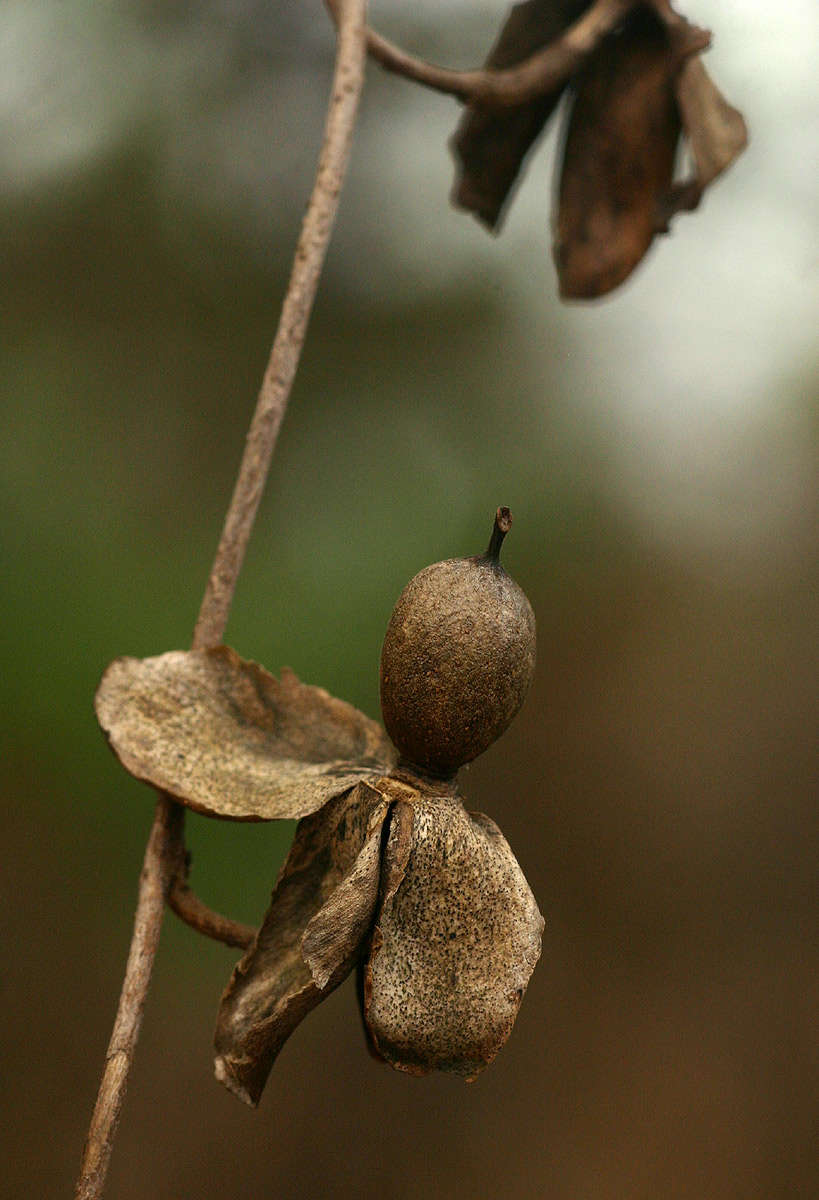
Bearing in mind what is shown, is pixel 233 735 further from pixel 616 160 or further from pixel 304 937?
pixel 616 160

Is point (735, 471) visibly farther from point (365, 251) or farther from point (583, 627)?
point (365, 251)

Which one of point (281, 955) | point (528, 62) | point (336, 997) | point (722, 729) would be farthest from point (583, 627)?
point (281, 955)

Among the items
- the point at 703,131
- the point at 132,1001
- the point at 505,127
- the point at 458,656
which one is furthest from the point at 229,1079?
the point at 505,127

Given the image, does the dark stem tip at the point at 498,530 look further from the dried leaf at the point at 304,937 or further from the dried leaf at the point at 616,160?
the dried leaf at the point at 616,160

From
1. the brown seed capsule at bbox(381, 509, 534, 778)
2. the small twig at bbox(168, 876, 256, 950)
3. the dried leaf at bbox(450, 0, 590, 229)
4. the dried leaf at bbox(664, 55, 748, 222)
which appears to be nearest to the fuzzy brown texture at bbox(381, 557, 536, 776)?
the brown seed capsule at bbox(381, 509, 534, 778)

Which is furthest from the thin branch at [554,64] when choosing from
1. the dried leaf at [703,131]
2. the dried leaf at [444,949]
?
the dried leaf at [444,949]

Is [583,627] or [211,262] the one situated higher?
[211,262]
